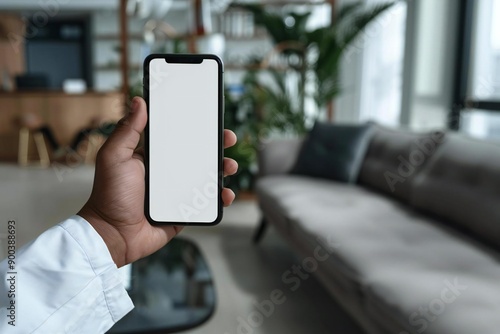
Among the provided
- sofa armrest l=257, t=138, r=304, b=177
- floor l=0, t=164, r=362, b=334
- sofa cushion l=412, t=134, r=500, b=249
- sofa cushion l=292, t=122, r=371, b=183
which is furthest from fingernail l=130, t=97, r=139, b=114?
sofa armrest l=257, t=138, r=304, b=177

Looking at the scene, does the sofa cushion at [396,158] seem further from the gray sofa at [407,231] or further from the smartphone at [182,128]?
the smartphone at [182,128]

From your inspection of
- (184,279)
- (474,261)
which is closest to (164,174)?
(474,261)

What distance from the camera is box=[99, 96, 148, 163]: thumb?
33 cm

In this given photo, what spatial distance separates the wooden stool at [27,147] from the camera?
4973 mm

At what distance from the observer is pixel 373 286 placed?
3.66 feet

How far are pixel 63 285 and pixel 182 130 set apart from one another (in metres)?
0.13

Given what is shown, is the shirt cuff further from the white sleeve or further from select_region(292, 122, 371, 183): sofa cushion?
select_region(292, 122, 371, 183): sofa cushion

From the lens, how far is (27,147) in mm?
5102

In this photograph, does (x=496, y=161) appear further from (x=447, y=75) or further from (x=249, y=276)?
(x=447, y=75)

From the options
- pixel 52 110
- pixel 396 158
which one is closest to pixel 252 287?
pixel 396 158

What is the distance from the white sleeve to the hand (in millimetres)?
22

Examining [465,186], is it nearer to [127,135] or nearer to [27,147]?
[127,135]

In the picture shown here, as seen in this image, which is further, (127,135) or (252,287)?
(252,287)

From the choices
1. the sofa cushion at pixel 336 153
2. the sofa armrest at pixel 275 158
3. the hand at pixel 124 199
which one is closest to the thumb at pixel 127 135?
the hand at pixel 124 199
